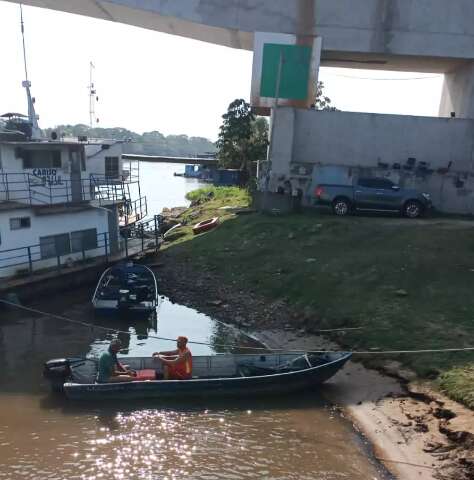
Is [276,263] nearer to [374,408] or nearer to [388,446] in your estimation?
[374,408]

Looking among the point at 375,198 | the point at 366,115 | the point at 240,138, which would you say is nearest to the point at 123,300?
the point at 375,198

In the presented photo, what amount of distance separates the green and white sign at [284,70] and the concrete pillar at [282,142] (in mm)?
1041

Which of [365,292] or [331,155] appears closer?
[365,292]

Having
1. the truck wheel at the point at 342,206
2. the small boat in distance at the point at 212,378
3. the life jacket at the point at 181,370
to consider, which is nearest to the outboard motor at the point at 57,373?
the small boat in distance at the point at 212,378

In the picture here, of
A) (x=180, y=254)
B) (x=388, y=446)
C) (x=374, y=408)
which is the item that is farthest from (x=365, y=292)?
(x=180, y=254)

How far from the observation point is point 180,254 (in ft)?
80.0

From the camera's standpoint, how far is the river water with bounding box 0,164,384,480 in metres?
9.47

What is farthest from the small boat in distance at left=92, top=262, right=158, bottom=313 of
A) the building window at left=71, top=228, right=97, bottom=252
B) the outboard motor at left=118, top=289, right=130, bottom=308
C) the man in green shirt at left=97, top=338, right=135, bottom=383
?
the man in green shirt at left=97, top=338, right=135, bottom=383

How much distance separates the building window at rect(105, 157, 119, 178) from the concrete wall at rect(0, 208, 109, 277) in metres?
2.16

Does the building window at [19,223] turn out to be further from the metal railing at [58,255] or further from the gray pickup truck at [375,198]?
the gray pickup truck at [375,198]

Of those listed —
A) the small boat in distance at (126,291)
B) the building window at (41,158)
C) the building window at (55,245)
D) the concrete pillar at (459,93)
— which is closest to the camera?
the small boat in distance at (126,291)

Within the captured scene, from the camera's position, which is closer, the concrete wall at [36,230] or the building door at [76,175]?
the concrete wall at [36,230]

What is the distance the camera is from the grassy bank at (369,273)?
13680 millimetres

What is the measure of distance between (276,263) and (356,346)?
692 centimetres
